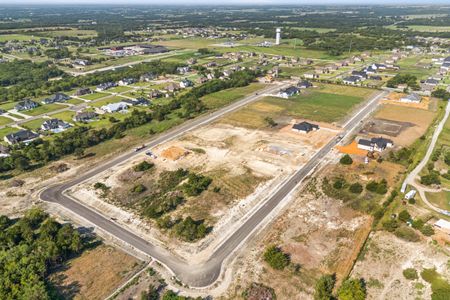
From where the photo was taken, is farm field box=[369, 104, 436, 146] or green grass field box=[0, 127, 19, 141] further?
green grass field box=[0, 127, 19, 141]

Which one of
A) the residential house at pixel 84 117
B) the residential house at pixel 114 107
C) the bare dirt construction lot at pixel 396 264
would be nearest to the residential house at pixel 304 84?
the residential house at pixel 114 107

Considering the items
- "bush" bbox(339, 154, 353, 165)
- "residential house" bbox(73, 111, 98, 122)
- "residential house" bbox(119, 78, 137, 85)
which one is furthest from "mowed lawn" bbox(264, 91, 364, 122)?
"residential house" bbox(119, 78, 137, 85)

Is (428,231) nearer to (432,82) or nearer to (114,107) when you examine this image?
(114,107)

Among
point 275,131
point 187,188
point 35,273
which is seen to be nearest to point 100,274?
point 35,273

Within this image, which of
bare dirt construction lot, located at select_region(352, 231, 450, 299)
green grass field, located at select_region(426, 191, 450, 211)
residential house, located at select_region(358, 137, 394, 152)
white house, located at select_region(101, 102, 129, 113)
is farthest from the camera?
white house, located at select_region(101, 102, 129, 113)

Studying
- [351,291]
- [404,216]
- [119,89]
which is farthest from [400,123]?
[119,89]

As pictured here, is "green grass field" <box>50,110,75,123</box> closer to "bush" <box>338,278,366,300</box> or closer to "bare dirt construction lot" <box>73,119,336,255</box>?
"bare dirt construction lot" <box>73,119,336,255</box>
